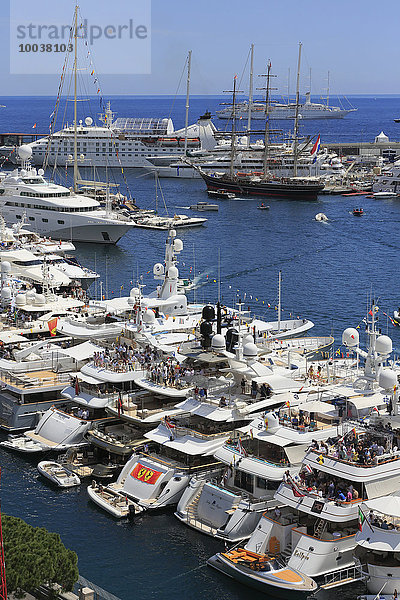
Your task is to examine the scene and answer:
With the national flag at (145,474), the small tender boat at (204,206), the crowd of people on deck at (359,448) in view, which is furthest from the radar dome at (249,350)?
the small tender boat at (204,206)

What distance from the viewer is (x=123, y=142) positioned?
5891 inches

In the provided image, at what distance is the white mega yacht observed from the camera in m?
81.7

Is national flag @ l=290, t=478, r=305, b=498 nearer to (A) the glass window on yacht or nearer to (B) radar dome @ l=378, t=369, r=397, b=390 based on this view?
(A) the glass window on yacht

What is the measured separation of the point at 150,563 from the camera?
2758 centimetres

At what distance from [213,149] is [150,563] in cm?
12028

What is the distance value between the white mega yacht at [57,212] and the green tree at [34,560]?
195 feet

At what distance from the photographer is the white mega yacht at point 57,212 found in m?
81.7

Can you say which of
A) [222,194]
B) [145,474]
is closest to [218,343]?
[145,474]

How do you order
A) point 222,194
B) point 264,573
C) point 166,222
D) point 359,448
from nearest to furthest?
point 264,573, point 359,448, point 166,222, point 222,194

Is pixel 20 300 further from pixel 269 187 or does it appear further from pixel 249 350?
pixel 269 187

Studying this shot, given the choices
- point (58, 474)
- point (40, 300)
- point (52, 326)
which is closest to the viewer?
point (58, 474)

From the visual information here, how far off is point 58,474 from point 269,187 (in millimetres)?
90832

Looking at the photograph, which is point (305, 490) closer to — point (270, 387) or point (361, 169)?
point (270, 387)

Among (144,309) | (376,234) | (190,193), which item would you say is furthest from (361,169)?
(144,309)
